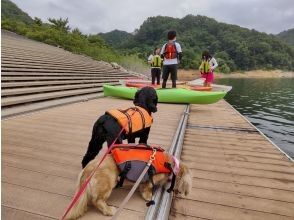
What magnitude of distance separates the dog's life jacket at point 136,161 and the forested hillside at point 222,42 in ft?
276

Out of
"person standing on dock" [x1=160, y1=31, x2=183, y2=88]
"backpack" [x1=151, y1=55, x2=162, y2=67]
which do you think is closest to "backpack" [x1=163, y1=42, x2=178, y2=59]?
"person standing on dock" [x1=160, y1=31, x2=183, y2=88]

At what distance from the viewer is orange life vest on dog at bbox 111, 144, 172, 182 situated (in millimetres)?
2842

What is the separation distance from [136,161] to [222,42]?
10797 cm

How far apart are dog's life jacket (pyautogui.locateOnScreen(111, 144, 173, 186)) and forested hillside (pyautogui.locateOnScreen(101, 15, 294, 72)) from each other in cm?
8419

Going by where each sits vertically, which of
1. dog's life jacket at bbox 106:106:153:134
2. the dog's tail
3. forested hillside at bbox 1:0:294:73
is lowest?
the dog's tail

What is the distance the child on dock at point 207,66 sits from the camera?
11953 millimetres

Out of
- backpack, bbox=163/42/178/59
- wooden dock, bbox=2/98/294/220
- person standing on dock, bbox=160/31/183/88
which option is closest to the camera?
wooden dock, bbox=2/98/294/220

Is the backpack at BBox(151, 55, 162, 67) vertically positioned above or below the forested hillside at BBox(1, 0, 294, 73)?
below

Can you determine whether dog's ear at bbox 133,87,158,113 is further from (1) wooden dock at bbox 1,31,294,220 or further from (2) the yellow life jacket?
(2) the yellow life jacket

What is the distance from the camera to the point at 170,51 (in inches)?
373

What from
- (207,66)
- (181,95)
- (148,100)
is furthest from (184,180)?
(207,66)

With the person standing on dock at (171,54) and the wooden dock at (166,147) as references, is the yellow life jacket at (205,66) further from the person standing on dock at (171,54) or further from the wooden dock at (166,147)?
the wooden dock at (166,147)

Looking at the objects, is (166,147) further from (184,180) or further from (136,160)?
(136,160)

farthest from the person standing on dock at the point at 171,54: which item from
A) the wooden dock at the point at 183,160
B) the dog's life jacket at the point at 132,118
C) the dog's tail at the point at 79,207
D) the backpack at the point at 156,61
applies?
the dog's tail at the point at 79,207
